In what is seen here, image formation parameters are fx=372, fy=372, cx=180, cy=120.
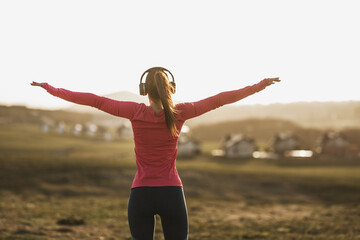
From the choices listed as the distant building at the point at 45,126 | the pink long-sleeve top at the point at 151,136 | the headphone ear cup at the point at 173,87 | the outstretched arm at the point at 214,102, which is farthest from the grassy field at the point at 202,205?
the distant building at the point at 45,126

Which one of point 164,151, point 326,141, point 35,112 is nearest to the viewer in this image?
point 164,151

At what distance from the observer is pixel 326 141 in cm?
6881

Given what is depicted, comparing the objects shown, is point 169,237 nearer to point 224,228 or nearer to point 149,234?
point 149,234

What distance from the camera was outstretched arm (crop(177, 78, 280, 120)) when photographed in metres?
3.91

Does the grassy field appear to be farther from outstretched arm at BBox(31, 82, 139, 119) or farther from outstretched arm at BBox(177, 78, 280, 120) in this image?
outstretched arm at BBox(177, 78, 280, 120)

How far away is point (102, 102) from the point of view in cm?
393

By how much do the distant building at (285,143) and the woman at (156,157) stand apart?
A: 217 ft

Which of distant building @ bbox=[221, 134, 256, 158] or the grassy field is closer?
the grassy field

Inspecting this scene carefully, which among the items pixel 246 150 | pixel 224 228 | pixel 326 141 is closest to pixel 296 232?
pixel 224 228

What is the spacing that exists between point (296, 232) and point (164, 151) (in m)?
8.07

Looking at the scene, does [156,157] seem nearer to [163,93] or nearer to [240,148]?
[163,93]

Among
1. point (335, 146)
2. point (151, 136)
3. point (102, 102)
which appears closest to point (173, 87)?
point (151, 136)

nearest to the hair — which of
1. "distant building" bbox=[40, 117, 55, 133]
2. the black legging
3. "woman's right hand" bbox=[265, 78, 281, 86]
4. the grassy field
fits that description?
the black legging

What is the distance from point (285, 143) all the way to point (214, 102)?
6758 cm
